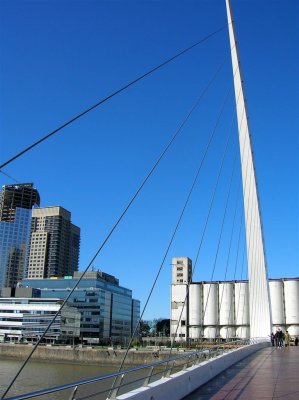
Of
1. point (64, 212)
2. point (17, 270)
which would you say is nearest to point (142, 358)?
point (17, 270)

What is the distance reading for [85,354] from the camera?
256 ft

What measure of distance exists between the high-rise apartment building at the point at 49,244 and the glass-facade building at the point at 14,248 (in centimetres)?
2485

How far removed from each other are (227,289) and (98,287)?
159ft

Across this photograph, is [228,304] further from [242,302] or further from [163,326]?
[163,326]

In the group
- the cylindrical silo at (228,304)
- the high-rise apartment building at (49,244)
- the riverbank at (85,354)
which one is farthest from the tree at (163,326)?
the high-rise apartment building at (49,244)

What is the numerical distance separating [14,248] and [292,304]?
81441 millimetres

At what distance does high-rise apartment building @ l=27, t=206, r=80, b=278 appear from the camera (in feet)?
590

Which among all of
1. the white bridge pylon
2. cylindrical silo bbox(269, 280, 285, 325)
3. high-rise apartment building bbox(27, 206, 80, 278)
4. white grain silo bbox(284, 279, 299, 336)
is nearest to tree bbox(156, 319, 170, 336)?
cylindrical silo bbox(269, 280, 285, 325)

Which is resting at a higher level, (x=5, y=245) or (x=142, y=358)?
(x=5, y=245)

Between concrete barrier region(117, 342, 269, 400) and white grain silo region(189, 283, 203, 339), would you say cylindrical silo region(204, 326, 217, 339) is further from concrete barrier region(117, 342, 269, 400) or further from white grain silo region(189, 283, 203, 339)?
concrete barrier region(117, 342, 269, 400)

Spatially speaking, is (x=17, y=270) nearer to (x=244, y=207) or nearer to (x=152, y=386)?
(x=244, y=207)

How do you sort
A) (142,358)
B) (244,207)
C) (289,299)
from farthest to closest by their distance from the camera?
(289,299) < (142,358) < (244,207)

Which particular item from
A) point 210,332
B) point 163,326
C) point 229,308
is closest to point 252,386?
point 229,308

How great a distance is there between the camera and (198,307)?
8775cm
